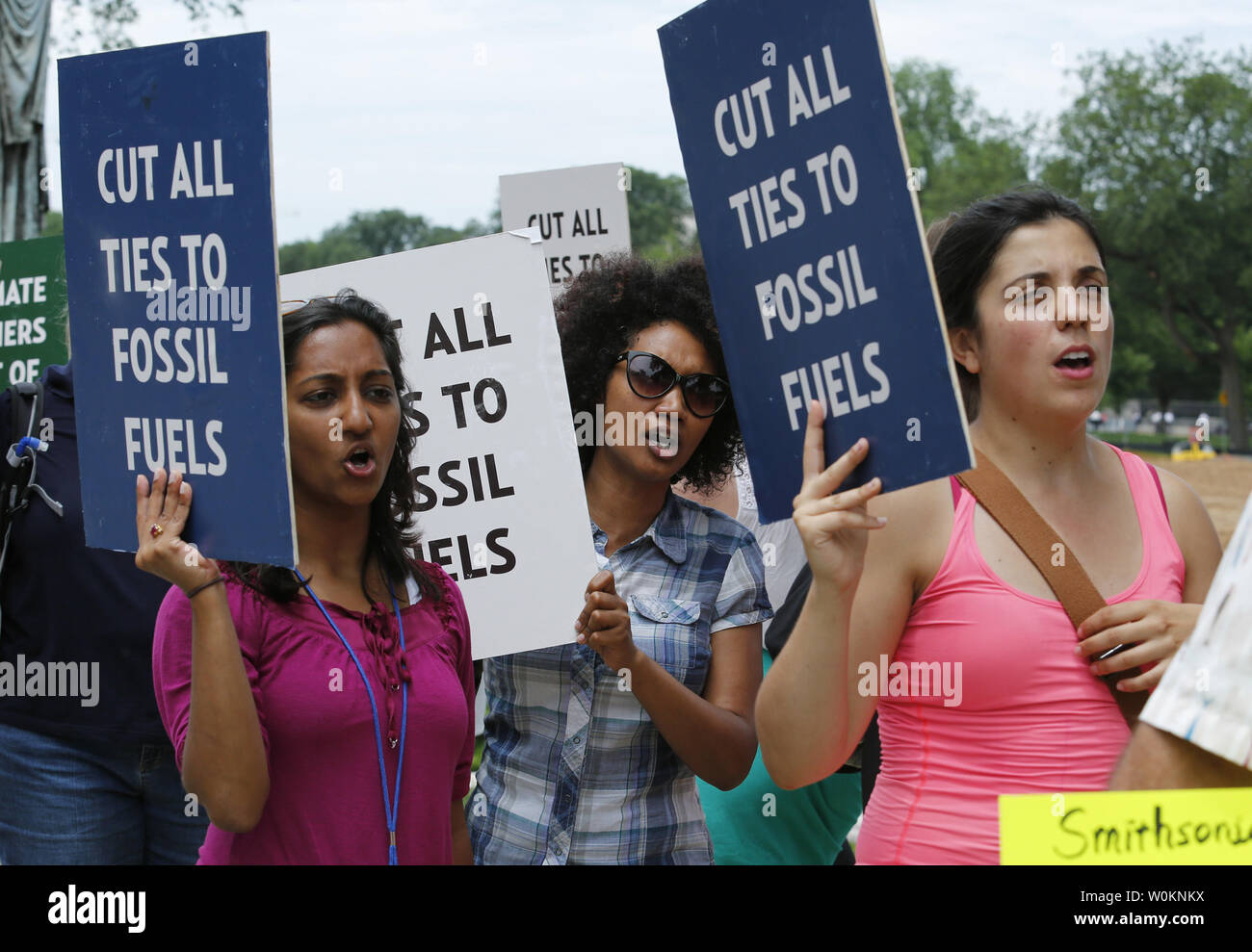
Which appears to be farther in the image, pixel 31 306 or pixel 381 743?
pixel 31 306

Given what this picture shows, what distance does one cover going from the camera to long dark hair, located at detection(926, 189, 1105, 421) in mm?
2291

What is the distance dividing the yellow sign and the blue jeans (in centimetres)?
214

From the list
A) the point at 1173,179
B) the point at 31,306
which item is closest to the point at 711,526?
the point at 31,306

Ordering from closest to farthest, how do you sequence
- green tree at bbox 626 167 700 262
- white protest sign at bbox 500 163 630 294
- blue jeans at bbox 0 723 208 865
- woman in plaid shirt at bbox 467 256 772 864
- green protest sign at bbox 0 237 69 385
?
woman in plaid shirt at bbox 467 256 772 864 → blue jeans at bbox 0 723 208 865 → green protest sign at bbox 0 237 69 385 → white protest sign at bbox 500 163 630 294 → green tree at bbox 626 167 700 262

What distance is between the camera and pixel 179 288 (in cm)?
216

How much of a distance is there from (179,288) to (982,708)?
1.44 m

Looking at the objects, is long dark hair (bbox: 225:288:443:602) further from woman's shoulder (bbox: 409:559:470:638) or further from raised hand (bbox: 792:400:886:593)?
raised hand (bbox: 792:400:886:593)

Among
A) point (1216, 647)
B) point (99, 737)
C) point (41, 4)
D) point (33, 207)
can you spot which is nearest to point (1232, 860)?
point (1216, 647)

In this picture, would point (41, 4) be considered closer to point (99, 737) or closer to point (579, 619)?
point (99, 737)

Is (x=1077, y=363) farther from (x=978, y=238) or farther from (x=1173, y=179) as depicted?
(x=1173, y=179)

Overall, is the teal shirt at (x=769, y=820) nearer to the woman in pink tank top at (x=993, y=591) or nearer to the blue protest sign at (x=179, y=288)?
the woman in pink tank top at (x=993, y=591)

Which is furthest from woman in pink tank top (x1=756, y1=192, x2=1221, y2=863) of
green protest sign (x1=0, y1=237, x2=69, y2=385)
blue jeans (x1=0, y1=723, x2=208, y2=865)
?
green protest sign (x1=0, y1=237, x2=69, y2=385)

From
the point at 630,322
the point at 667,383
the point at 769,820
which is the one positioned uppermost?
the point at 630,322

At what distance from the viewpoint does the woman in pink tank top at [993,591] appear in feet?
6.64
